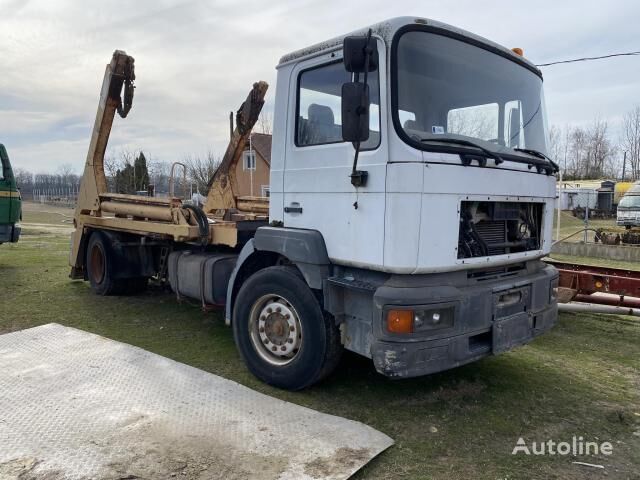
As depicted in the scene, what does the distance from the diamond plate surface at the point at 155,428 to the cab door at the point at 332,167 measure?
1.22 m

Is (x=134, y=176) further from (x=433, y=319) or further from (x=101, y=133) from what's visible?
(x=433, y=319)

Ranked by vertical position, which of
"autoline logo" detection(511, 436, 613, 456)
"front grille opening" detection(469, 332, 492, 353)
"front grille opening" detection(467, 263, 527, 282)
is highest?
"front grille opening" detection(467, 263, 527, 282)

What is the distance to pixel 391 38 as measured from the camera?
11.6 ft

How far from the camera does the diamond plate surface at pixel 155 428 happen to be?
10.2 feet

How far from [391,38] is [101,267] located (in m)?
6.02

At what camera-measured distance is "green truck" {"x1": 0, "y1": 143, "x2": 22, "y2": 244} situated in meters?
10.9

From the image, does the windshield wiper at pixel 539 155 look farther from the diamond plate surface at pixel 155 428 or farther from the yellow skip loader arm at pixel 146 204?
the yellow skip loader arm at pixel 146 204

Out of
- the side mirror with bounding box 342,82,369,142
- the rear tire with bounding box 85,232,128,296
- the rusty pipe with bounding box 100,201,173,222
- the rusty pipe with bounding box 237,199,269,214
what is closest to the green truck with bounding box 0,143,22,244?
the rear tire with bounding box 85,232,128,296

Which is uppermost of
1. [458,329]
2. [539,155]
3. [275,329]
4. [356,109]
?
[356,109]

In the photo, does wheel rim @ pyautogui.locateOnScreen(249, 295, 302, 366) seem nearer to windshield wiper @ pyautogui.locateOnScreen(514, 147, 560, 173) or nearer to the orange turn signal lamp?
the orange turn signal lamp

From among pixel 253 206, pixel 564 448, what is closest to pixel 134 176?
pixel 253 206

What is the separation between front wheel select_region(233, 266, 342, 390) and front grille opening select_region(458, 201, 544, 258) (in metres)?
1.18

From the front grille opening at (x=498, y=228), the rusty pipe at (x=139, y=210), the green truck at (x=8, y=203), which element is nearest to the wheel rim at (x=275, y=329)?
the front grille opening at (x=498, y=228)

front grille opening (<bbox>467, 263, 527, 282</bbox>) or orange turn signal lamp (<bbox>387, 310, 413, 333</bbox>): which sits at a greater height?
front grille opening (<bbox>467, 263, 527, 282</bbox>)
